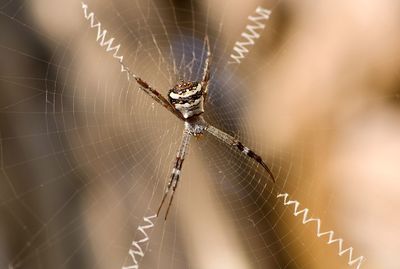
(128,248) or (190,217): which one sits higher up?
(190,217)

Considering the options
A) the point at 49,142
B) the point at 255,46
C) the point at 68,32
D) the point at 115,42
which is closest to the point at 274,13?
the point at 255,46

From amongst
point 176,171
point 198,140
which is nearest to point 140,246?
point 176,171

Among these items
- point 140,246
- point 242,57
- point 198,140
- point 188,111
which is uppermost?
point 242,57

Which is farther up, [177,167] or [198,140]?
[198,140]

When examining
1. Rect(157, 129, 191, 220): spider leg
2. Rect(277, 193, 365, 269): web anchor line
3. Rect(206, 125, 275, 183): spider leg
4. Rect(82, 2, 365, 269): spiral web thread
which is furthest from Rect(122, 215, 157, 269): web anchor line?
Rect(277, 193, 365, 269): web anchor line

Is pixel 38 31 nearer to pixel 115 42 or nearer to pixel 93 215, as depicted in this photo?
pixel 115 42

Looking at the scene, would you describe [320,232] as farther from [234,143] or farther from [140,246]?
[140,246]
